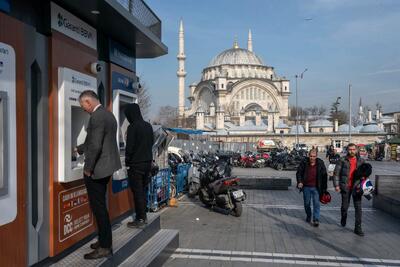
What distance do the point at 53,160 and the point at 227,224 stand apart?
16.6 feet

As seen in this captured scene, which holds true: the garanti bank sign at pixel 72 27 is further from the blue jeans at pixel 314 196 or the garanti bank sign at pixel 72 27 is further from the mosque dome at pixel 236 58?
the mosque dome at pixel 236 58

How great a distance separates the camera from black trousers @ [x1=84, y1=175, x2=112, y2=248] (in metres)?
4.34

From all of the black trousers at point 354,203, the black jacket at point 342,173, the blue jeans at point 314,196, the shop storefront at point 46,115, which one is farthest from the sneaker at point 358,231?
the shop storefront at point 46,115

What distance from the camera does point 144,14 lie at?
704cm

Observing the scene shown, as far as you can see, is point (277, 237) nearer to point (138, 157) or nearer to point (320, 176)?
point (320, 176)

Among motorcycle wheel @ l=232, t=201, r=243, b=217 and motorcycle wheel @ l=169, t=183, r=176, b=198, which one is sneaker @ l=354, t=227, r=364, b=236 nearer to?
motorcycle wheel @ l=232, t=201, r=243, b=217

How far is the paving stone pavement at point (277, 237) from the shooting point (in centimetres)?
625

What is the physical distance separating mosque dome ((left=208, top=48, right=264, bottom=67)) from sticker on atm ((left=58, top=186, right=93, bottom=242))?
387 feet

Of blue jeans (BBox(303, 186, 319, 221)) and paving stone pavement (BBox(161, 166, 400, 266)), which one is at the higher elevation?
blue jeans (BBox(303, 186, 319, 221))

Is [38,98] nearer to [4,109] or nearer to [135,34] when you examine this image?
[4,109]

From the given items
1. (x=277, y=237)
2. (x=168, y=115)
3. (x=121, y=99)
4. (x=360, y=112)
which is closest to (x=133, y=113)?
(x=121, y=99)

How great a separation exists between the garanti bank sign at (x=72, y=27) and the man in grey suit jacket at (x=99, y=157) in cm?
82

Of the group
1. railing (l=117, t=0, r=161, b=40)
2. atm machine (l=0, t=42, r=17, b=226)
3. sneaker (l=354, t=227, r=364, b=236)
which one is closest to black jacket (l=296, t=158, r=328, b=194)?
sneaker (l=354, t=227, r=364, b=236)

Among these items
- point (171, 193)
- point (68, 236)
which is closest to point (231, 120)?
point (171, 193)
